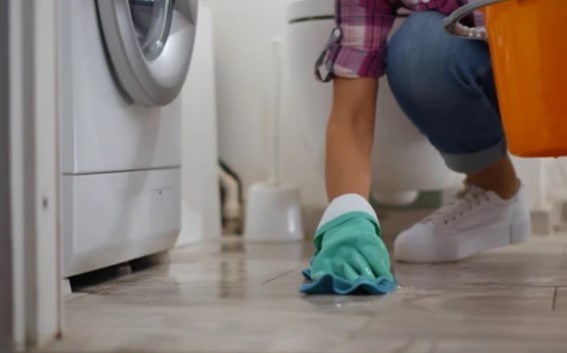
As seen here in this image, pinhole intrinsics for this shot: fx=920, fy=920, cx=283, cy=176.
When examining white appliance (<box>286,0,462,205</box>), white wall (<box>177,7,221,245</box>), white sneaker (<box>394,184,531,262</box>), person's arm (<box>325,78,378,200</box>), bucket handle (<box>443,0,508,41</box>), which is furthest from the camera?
white wall (<box>177,7,221,245</box>)

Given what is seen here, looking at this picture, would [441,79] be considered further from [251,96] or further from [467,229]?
[251,96]

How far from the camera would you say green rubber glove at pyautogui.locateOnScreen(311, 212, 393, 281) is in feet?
3.75

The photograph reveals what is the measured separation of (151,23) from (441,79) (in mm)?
452

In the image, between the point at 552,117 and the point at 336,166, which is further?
the point at 336,166

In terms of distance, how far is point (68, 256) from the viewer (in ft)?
4.01

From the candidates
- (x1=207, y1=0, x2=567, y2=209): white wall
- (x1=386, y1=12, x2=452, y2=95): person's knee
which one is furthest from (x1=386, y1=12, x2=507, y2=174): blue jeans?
(x1=207, y1=0, x2=567, y2=209): white wall

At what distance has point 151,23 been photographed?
1.42m

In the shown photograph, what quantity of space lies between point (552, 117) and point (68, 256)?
643 millimetres

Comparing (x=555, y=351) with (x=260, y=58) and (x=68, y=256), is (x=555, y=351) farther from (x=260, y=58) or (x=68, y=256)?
(x=260, y=58)

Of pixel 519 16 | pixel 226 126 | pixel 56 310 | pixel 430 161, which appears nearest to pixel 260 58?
pixel 226 126

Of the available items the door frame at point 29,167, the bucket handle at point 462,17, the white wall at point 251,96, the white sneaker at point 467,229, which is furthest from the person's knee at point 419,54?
the white wall at point 251,96

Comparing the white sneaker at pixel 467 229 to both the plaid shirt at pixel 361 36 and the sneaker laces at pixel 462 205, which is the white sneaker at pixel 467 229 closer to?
the sneaker laces at pixel 462 205

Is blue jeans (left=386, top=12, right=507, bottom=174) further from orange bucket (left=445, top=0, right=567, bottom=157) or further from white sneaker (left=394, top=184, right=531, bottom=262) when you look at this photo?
orange bucket (left=445, top=0, right=567, bottom=157)

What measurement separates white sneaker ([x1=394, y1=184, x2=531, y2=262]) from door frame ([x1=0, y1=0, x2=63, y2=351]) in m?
0.79
